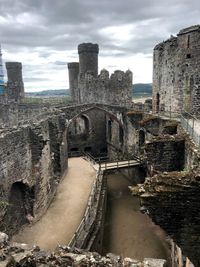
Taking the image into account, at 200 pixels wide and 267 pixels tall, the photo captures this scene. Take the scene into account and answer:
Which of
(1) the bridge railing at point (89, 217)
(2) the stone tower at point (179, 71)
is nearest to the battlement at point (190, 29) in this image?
(2) the stone tower at point (179, 71)

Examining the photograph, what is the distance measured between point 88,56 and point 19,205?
2097cm

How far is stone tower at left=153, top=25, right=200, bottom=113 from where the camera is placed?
14516 mm

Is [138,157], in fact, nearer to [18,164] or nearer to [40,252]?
[18,164]

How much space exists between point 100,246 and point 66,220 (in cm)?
201

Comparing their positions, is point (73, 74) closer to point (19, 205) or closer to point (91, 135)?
point (91, 135)

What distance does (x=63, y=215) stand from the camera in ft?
36.9

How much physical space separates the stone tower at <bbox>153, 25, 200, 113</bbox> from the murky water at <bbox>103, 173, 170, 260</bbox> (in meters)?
6.88

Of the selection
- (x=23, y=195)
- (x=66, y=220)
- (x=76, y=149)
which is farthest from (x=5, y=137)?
(x=76, y=149)

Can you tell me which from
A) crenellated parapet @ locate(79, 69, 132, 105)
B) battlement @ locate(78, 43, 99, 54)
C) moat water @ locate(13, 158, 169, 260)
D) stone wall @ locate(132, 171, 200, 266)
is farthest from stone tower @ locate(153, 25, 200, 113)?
battlement @ locate(78, 43, 99, 54)

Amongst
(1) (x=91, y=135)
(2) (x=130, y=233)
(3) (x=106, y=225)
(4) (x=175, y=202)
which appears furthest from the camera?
(1) (x=91, y=135)

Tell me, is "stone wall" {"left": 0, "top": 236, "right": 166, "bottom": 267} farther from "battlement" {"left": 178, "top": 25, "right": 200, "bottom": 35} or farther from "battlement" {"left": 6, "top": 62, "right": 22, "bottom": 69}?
"battlement" {"left": 6, "top": 62, "right": 22, "bottom": 69}

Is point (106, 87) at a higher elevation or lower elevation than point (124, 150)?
higher

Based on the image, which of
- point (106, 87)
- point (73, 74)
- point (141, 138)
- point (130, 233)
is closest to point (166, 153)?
point (130, 233)

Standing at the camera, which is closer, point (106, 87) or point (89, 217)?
point (89, 217)
